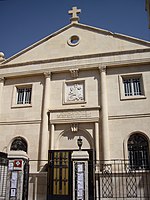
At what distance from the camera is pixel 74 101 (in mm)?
14477

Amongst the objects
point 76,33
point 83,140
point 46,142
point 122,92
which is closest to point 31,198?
point 46,142

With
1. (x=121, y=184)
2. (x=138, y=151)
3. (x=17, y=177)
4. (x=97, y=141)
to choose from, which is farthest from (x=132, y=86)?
(x=17, y=177)

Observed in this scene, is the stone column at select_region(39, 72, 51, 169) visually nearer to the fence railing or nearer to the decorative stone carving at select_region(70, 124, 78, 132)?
the decorative stone carving at select_region(70, 124, 78, 132)

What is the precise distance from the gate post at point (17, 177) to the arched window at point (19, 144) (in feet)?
15.4

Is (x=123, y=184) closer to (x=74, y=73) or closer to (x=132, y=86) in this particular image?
(x=132, y=86)

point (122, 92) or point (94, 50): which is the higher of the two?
point (94, 50)

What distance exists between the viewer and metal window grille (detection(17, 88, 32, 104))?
15.7 meters

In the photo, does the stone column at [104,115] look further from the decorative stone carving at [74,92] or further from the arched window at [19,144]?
the arched window at [19,144]

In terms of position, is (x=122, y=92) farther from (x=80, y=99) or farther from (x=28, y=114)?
(x=28, y=114)

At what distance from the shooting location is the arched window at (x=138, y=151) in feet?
40.7

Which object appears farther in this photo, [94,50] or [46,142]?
[94,50]

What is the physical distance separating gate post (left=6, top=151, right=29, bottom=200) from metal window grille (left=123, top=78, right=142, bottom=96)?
7.86 metres

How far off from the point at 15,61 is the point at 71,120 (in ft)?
21.5

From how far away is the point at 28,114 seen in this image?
14922 mm
